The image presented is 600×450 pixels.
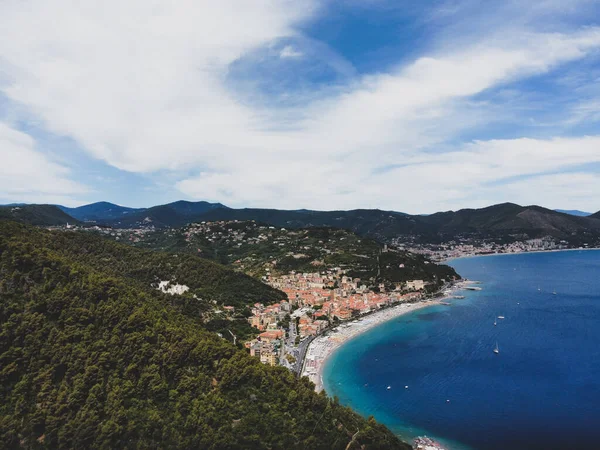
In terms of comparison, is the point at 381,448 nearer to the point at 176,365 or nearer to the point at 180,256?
the point at 176,365

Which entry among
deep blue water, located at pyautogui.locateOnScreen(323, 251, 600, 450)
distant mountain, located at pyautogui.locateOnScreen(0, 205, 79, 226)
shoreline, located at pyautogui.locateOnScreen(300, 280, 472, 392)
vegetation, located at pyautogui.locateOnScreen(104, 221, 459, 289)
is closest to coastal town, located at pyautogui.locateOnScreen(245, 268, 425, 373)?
shoreline, located at pyautogui.locateOnScreen(300, 280, 472, 392)

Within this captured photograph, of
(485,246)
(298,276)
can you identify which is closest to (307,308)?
(298,276)

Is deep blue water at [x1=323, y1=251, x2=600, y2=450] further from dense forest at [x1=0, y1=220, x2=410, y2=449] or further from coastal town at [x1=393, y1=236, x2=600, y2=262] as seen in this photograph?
coastal town at [x1=393, y1=236, x2=600, y2=262]

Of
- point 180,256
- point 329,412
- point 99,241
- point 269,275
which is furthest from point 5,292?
point 269,275

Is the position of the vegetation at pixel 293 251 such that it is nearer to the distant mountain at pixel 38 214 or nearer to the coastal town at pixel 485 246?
the distant mountain at pixel 38 214

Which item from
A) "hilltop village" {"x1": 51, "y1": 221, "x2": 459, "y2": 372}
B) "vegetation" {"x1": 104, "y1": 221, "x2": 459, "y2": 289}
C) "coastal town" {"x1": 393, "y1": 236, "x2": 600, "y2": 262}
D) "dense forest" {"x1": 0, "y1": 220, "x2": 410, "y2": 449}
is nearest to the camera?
"dense forest" {"x1": 0, "y1": 220, "x2": 410, "y2": 449}

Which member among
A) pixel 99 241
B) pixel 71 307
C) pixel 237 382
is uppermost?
pixel 99 241
